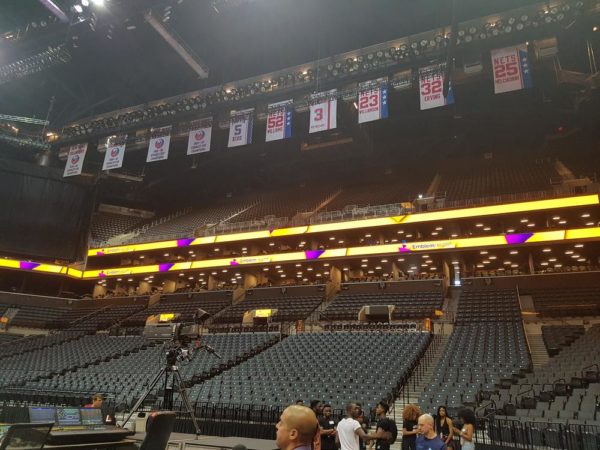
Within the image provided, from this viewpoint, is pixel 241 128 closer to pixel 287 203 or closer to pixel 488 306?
pixel 287 203

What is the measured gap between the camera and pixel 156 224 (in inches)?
1518

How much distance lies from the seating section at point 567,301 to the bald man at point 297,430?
20.9m

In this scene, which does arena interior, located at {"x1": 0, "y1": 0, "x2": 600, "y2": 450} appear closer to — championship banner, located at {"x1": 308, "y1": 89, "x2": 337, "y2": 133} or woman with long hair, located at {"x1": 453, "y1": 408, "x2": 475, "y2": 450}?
championship banner, located at {"x1": 308, "y1": 89, "x2": 337, "y2": 133}

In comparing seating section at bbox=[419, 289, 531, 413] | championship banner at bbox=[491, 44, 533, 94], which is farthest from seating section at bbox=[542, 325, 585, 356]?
championship banner at bbox=[491, 44, 533, 94]

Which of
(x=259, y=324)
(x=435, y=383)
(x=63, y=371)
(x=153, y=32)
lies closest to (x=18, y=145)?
(x=153, y=32)

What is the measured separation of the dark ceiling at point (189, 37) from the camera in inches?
891

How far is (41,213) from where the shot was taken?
33875 mm

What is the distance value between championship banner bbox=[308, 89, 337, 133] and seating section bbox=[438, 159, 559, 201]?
10773 millimetres

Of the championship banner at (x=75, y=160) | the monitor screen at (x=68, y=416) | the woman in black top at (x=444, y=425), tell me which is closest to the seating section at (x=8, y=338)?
the championship banner at (x=75, y=160)

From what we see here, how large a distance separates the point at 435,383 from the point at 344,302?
41.0 feet

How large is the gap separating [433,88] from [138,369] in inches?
746

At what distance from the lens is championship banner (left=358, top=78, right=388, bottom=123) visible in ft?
68.7

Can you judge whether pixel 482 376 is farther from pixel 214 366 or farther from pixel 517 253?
pixel 517 253

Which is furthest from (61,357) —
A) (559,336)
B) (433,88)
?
(559,336)
